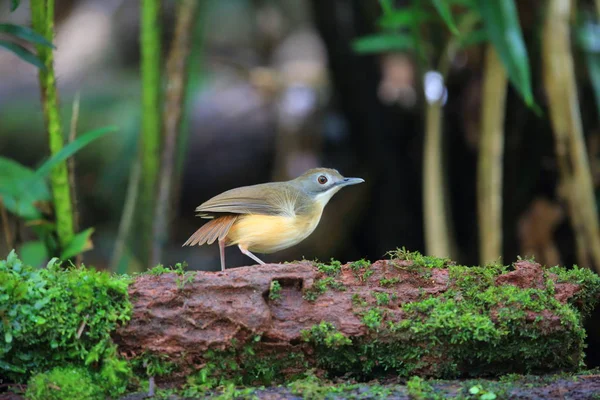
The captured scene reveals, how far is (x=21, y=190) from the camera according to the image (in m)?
4.03

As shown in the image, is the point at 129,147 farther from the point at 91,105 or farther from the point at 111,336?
the point at 111,336

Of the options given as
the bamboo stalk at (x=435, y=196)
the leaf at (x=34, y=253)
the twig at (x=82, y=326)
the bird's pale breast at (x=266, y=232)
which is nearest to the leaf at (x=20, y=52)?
the leaf at (x=34, y=253)

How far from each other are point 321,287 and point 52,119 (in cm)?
196

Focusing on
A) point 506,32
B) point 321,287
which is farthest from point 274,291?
point 506,32

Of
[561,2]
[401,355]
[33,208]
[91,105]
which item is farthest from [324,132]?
[401,355]

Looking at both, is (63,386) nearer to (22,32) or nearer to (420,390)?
(420,390)

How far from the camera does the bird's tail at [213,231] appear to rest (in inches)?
148

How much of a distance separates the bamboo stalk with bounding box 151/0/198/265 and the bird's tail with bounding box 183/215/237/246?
1183 millimetres

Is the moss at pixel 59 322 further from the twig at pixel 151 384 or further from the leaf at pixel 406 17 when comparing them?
the leaf at pixel 406 17

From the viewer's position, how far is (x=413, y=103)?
25.7 feet

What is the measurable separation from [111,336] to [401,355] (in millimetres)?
1070

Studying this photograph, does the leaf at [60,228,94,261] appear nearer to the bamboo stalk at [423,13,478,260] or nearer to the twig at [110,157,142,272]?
the twig at [110,157,142,272]

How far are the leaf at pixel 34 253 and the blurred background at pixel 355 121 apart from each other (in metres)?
0.01

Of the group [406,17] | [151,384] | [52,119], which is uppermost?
[406,17]
